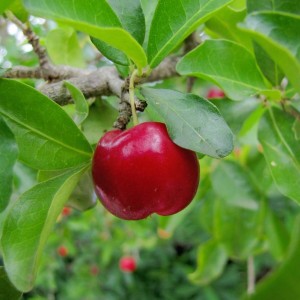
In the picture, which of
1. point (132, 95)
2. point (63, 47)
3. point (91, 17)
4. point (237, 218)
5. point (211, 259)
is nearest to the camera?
point (91, 17)

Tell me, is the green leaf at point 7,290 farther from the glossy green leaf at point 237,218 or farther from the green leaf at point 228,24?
the glossy green leaf at point 237,218

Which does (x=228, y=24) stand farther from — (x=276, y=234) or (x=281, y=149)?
(x=276, y=234)

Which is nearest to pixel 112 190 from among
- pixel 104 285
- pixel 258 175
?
pixel 258 175

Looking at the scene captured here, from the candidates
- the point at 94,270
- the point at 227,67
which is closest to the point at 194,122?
the point at 227,67

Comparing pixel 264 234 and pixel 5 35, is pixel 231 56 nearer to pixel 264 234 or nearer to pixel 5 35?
pixel 264 234

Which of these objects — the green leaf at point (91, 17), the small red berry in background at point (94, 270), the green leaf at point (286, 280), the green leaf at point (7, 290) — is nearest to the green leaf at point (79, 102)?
the green leaf at point (91, 17)
